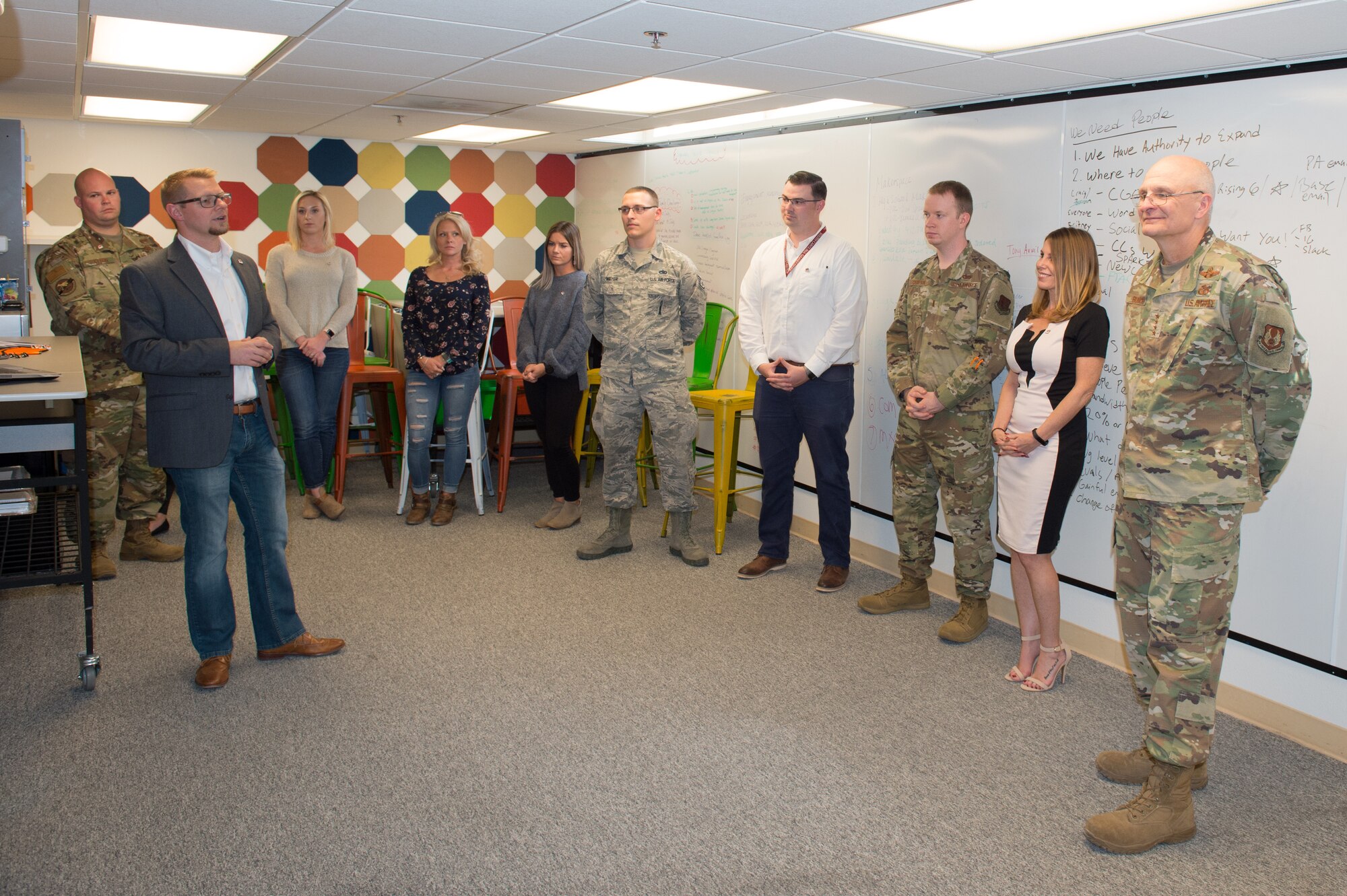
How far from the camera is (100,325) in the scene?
13.6 ft

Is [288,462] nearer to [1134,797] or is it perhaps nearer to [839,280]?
[839,280]

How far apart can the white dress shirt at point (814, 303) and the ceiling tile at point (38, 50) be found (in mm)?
2655

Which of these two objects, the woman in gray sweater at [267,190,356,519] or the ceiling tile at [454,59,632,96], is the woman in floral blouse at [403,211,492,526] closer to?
the woman in gray sweater at [267,190,356,519]

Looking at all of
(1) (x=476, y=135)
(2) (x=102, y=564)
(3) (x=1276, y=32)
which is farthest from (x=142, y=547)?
(3) (x=1276, y=32)

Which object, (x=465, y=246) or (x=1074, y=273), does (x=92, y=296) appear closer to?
(x=465, y=246)

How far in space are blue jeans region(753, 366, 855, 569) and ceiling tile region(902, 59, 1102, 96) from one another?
45.5 inches

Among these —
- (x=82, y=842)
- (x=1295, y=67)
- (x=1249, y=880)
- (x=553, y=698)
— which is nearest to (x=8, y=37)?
(x=82, y=842)

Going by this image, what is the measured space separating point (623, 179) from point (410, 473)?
8.46ft

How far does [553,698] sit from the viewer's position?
3123 mm

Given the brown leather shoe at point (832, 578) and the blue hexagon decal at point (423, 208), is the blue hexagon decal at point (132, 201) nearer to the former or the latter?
the blue hexagon decal at point (423, 208)

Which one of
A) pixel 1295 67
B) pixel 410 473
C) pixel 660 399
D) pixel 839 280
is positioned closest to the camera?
pixel 1295 67

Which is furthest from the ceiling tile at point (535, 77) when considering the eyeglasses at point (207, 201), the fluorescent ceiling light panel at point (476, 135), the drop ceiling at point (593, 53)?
the fluorescent ceiling light panel at point (476, 135)

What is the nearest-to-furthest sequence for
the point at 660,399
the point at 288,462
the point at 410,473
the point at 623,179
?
the point at 660,399 < the point at 410,473 < the point at 288,462 < the point at 623,179

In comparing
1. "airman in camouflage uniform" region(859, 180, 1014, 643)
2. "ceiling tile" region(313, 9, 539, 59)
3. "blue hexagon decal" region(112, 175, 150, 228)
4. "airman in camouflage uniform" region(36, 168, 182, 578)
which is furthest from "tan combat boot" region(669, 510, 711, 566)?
"blue hexagon decal" region(112, 175, 150, 228)
